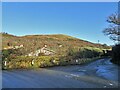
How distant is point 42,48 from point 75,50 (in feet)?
14.3

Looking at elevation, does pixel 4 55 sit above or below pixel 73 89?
above

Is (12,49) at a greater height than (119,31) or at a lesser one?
lesser

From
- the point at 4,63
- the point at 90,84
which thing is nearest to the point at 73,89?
the point at 90,84

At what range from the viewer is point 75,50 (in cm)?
3161

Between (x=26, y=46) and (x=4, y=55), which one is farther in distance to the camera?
(x=26, y=46)

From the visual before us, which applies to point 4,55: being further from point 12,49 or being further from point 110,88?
point 110,88

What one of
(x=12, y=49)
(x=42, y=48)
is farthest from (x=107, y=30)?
(x=12, y=49)

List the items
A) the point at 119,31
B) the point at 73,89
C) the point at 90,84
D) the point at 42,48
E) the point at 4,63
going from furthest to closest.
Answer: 1. the point at 42,48
2. the point at 119,31
3. the point at 4,63
4. the point at 90,84
5. the point at 73,89

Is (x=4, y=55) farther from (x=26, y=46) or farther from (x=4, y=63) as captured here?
(x=26, y=46)

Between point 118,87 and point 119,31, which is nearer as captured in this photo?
point 118,87

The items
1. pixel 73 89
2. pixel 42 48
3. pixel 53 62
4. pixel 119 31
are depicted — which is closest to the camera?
pixel 73 89

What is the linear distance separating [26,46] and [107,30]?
31.0 ft

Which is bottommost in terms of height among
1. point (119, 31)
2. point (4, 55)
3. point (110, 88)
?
point (110, 88)

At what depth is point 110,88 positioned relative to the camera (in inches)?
457
